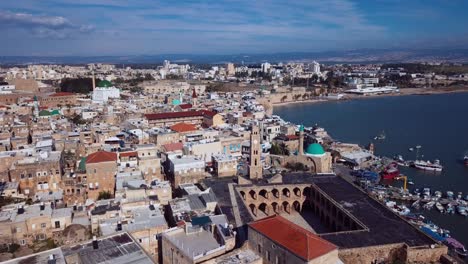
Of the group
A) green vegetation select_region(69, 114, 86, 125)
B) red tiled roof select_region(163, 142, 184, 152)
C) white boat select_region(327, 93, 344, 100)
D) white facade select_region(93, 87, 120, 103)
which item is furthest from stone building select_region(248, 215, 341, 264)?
white boat select_region(327, 93, 344, 100)

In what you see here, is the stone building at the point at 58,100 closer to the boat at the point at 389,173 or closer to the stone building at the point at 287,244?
the boat at the point at 389,173

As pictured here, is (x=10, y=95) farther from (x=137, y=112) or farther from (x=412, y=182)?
(x=412, y=182)

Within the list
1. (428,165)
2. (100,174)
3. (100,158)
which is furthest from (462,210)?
(100,158)

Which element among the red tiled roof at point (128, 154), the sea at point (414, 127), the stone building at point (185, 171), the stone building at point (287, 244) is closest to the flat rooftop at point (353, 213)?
the stone building at point (185, 171)

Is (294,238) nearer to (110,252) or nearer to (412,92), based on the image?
(110,252)

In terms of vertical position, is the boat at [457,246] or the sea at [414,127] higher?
the sea at [414,127]

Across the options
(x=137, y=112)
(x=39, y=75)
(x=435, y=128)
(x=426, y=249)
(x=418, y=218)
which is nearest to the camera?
(x=426, y=249)

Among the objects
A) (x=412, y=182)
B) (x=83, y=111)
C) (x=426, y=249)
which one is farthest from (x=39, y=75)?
(x=426, y=249)
